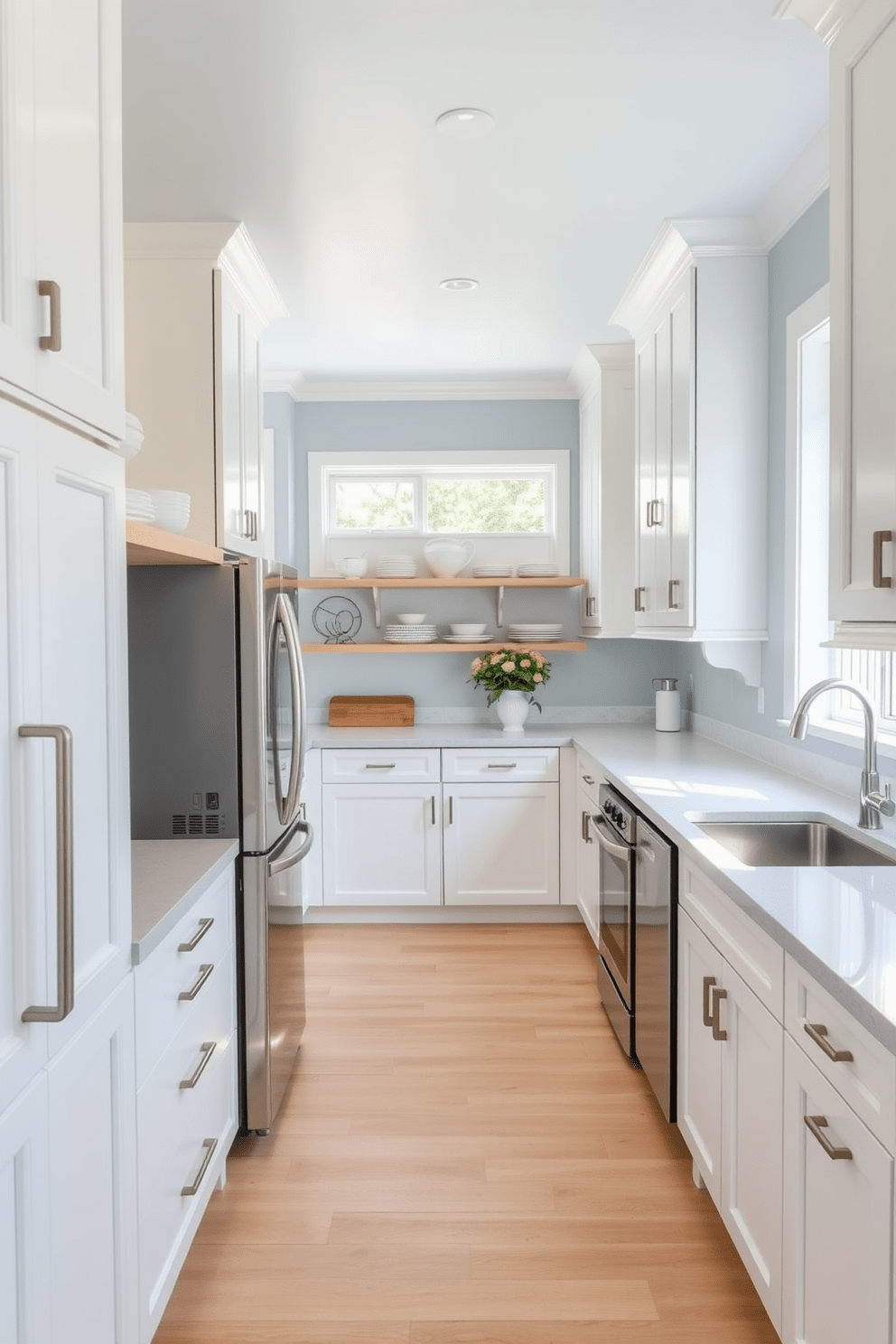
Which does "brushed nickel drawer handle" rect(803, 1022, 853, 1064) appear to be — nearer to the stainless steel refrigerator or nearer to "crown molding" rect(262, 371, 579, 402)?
the stainless steel refrigerator

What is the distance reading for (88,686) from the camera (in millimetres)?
1377

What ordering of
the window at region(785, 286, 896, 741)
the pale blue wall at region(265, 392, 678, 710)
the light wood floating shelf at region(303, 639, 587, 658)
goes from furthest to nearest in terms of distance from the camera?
the pale blue wall at region(265, 392, 678, 710), the light wood floating shelf at region(303, 639, 587, 658), the window at region(785, 286, 896, 741)

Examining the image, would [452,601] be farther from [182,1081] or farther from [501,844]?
[182,1081]

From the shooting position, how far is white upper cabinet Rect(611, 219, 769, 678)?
317 cm

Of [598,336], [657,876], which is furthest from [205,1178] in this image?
[598,336]

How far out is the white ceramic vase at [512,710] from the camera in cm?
468

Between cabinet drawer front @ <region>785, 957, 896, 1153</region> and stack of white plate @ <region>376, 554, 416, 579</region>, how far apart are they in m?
3.43

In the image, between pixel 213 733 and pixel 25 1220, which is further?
pixel 213 733

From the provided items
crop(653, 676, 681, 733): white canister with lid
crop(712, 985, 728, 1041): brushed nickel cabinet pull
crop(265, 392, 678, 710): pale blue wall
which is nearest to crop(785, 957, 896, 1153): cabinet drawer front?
crop(712, 985, 728, 1041): brushed nickel cabinet pull

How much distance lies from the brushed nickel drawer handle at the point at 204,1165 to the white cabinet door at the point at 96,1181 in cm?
40

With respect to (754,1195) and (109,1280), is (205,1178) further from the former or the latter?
(754,1195)

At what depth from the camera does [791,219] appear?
113 inches

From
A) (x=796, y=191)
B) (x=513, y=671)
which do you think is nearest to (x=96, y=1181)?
(x=796, y=191)

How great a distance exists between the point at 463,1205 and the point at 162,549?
67.1 inches
